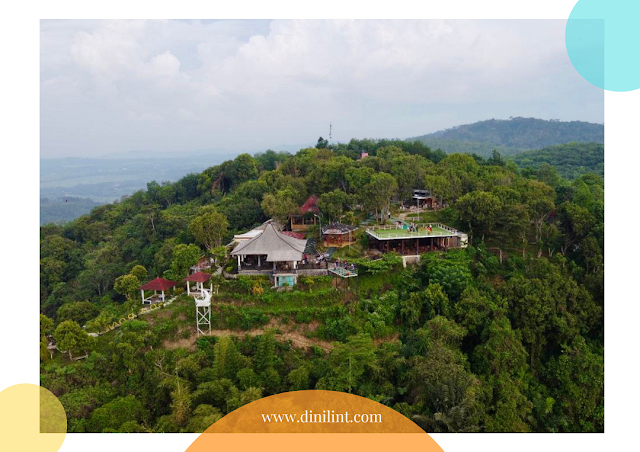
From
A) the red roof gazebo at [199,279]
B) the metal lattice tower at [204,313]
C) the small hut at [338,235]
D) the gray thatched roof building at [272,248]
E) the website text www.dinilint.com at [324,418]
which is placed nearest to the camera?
the website text www.dinilint.com at [324,418]

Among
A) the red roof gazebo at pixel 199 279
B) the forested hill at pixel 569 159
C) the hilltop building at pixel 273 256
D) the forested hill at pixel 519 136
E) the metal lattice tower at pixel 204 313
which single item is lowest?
the metal lattice tower at pixel 204 313

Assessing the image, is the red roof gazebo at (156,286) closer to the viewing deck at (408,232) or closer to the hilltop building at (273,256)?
the hilltop building at (273,256)

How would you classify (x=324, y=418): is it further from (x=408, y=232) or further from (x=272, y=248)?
(x=408, y=232)

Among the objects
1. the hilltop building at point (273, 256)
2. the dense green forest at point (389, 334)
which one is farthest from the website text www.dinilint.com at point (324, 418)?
the hilltop building at point (273, 256)

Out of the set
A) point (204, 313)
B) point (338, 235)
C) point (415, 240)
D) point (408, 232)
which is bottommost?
point (204, 313)

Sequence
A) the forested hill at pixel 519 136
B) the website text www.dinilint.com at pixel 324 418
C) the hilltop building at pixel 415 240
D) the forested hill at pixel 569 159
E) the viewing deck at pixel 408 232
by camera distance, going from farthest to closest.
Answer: the forested hill at pixel 519 136
the forested hill at pixel 569 159
the hilltop building at pixel 415 240
the viewing deck at pixel 408 232
the website text www.dinilint.com at pixel 324 418

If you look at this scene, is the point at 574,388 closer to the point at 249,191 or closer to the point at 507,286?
the point at 507,286

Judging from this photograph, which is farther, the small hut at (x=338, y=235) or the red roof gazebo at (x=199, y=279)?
the small hut at (x=338, y=235)

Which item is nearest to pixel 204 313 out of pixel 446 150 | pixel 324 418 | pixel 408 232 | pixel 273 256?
pixel 273 256
